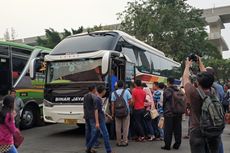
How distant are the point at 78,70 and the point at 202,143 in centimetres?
734

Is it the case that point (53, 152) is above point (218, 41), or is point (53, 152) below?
below

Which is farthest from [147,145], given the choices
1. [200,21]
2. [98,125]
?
[200,21]

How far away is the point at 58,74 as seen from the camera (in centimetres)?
1217

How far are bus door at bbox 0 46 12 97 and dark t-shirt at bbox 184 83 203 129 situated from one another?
9.37 meters

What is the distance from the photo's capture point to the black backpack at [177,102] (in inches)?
375

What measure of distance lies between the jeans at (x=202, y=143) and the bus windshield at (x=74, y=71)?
22.0 feet

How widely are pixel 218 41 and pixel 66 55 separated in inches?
2087

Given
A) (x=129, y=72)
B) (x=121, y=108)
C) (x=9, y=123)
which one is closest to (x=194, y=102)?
(x=9, y=123)

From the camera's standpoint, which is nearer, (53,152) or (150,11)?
(53,152)

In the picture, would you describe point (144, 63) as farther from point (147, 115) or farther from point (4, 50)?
point (4, 50)

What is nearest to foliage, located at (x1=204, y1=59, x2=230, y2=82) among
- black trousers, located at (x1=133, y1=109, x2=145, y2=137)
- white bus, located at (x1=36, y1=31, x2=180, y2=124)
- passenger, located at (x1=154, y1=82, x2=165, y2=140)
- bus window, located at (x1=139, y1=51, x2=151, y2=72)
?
bus window, located at (x1=139, y1=51, x2=151, y2=72)

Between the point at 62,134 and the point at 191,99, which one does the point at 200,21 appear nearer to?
the point at 62,134

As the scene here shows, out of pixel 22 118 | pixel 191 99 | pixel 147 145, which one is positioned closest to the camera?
pixel 191 99

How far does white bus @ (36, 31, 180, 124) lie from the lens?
38.1 ft
